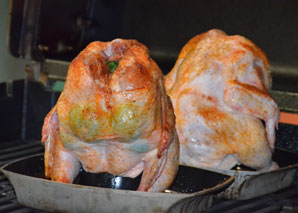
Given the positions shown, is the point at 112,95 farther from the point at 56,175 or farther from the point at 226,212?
the point at 226,212

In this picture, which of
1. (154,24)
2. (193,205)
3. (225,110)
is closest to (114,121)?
(193,205)

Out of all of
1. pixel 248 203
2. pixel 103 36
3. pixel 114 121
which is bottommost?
pixel 248 203

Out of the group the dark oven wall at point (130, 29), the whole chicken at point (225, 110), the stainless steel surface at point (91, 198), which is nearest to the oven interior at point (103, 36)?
the dark oven wall at point (130, 29)

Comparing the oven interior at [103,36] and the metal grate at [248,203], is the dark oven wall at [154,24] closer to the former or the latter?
the oven interior at [103,36]

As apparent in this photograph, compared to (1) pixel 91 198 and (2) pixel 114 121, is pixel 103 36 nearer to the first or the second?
(2) pixel 114 121

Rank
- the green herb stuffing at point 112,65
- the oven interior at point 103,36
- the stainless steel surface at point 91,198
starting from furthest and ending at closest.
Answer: the oven interior at point 103,36
the green herb stuffing at point 112,65
the stainless steel surface at point 91,198

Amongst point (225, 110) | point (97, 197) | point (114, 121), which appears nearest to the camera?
point (97, 197)

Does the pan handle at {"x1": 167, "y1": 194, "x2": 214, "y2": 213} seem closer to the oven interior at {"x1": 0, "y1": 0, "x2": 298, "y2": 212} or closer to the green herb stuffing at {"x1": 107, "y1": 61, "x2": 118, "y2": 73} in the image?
the green herb stuffing at {"x1": 107, "y1": 61, "x2": 118, "y2": 73}
